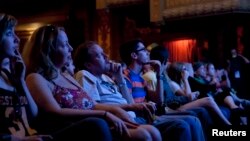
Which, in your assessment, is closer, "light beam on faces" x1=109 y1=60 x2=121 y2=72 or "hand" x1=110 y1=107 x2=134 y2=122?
"hand" x1=110 y1=107 x2=134 y2=122

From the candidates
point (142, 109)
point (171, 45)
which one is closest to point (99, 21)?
point (171, 45)

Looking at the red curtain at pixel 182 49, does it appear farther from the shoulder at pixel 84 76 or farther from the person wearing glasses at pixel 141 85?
the shoulder at pixel 84 76

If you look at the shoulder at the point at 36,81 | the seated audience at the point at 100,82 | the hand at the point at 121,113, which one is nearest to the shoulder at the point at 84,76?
the seated audience at the point at 100,82

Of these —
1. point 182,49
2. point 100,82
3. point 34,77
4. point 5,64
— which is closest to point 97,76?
point 100,82

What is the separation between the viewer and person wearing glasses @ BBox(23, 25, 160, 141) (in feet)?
6.70

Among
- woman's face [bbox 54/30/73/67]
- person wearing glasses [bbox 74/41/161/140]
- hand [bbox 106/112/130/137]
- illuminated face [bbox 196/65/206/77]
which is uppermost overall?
woman's face [bbox 54/30/73/67]

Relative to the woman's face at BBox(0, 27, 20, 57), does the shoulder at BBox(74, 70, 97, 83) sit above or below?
below

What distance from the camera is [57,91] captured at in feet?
7.09

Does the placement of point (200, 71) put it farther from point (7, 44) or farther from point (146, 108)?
point (7, 44)

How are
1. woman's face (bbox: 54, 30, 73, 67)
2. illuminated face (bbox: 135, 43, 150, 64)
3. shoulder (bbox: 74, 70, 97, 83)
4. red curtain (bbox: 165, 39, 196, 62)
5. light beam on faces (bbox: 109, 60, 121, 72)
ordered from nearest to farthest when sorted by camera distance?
woman's face (bbox: 54, 30, 73, 67), shoulder (bbox: 74, 70, 97, 83), light beam on faces (bbox: 109, 60, 121, 72), illuminated face (bbox: 135, 43, 150, 64), red curtain (bbox: 165, 39, 196, 62)

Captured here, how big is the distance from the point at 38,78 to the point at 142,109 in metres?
0.61

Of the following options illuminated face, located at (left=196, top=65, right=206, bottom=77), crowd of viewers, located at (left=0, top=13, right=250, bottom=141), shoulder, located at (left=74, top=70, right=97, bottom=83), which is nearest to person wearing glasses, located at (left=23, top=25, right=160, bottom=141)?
crowd of viewers, located at (left=0, top=13, right=250, bottom=141)

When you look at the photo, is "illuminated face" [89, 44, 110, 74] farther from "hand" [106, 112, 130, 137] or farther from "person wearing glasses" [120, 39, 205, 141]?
"hand" [106, 112, 130, 137]

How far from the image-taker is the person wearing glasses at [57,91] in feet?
6.70
